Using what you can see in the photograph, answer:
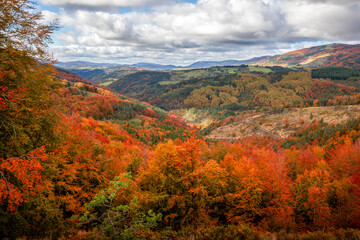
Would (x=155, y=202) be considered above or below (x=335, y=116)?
above

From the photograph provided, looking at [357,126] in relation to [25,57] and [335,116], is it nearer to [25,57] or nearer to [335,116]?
[335,116]

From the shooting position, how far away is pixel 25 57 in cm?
1128

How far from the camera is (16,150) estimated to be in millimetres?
10930

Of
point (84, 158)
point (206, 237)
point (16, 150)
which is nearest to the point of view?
point (16, 150)

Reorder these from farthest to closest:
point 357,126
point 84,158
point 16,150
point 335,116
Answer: point 335,116 → point 357,126 → point 84,158 → point 16,150

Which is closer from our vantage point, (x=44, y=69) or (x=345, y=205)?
(x=44, y=69)

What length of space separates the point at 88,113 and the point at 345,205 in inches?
5741

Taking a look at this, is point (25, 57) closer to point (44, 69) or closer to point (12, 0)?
point (44, 69)

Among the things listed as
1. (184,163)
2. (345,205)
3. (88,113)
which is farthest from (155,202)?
(88,113)

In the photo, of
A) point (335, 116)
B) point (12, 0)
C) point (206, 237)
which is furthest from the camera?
point (335, 116)

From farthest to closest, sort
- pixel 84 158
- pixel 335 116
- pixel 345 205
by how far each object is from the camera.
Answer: pixel 335 116, pixel 345 205, pixel 84 158

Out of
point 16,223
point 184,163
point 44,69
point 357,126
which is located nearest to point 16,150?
point 16,223

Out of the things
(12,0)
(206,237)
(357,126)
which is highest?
(12,0)

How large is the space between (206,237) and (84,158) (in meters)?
15.1
